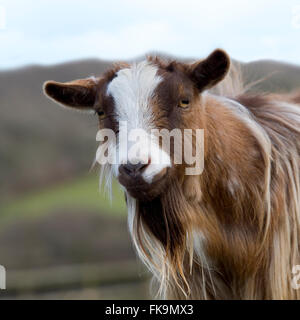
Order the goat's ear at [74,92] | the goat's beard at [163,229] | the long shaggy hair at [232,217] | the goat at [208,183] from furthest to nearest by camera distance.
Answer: the goat's ear at [74,92] < the long shaggy hair at [232,217] < the goat's beard at [163,229] < the goat at [208,183]

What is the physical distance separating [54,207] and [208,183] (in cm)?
1482

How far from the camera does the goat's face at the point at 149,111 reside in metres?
4.27

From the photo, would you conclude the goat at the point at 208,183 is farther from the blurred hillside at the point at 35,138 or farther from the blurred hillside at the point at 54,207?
the blurred hillside at the point at 35,138

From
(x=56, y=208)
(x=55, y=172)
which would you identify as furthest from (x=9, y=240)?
(x=55, y=172)

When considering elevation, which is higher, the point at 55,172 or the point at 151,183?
the point at 55,172

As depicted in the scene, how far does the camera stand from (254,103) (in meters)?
5.35

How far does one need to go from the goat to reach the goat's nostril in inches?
0.7

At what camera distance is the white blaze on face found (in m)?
4.24

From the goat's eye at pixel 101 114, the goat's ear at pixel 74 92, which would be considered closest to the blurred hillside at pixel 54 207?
the goat's ear at pixel 74 92

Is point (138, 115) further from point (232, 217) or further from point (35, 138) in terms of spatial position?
point (35, 138)

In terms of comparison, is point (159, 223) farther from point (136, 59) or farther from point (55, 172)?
point (55, 172)

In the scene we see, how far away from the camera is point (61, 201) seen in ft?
65.0

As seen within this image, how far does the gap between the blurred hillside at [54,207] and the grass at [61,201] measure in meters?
0.03
